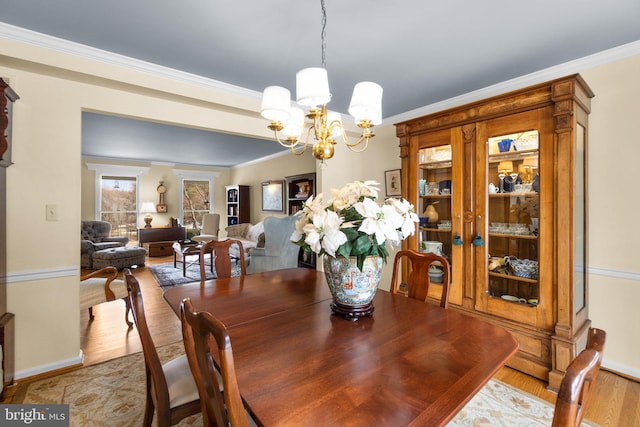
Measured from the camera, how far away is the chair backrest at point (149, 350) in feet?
3.68

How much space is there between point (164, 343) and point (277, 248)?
183 cm

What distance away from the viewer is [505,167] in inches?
94.0

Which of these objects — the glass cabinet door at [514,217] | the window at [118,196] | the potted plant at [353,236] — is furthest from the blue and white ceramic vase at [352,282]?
the window at [118,196]

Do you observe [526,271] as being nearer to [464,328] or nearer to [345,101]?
[464,328]

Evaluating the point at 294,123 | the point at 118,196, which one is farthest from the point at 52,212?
the point at 118,196

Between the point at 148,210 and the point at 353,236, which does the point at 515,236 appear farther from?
the point at 148,210

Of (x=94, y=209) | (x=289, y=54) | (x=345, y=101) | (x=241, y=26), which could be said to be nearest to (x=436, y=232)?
(x=345, y=101)

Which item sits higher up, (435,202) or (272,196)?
(272,196)

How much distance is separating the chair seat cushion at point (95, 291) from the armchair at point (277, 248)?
1.77 meters

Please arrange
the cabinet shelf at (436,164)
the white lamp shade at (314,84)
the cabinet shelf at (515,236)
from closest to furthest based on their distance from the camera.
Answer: the white lamp shade at (314,84) → the cabinet shelf at (515,236) → the cabinet shelf at (436,164)

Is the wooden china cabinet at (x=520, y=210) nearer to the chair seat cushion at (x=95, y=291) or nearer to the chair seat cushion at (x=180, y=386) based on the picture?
the chair seat cushion at (x=180, y=386)

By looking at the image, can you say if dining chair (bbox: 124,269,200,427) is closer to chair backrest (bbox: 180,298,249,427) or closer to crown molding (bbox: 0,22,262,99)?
chair backrest (bbox: 180,298,249,427)

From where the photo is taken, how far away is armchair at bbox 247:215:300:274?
13.9ft

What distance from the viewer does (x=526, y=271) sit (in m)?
2.27
